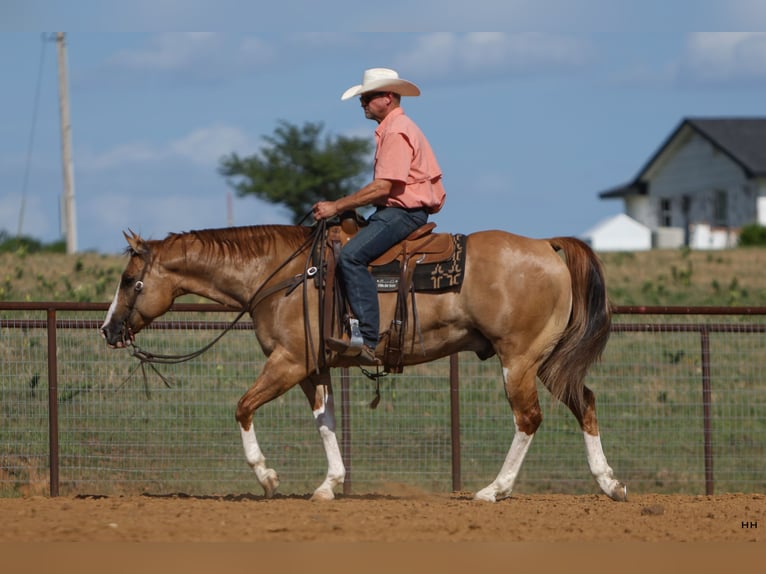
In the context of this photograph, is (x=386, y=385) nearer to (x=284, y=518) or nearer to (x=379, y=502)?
(x=379, y=502)

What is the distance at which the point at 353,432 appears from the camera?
11992 millimetres

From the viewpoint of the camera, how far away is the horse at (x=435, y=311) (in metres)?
8.72

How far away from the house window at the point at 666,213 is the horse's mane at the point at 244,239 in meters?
45.2

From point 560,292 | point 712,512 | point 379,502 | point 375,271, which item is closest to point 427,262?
point 375,271

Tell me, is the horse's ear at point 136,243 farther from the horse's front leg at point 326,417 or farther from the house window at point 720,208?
the house window at point 720,208

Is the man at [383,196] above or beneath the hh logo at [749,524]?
above

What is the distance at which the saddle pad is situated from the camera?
28.5 ft

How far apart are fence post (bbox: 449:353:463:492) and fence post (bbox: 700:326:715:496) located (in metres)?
2.38

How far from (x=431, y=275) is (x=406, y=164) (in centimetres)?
84

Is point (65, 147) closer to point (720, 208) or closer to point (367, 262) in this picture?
point (367, 262)

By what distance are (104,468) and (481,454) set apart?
382 centimetres

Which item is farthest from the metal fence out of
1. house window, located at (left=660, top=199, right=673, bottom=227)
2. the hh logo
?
house window, located at (left=660, top=199, right=673, bottom=227)

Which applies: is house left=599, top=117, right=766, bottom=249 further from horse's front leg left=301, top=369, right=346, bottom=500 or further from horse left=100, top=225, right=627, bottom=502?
horse's front leg left=301, top=369, right=346, bottom=500

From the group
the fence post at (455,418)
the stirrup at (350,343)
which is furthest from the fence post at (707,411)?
the stirrup at (350,343)
